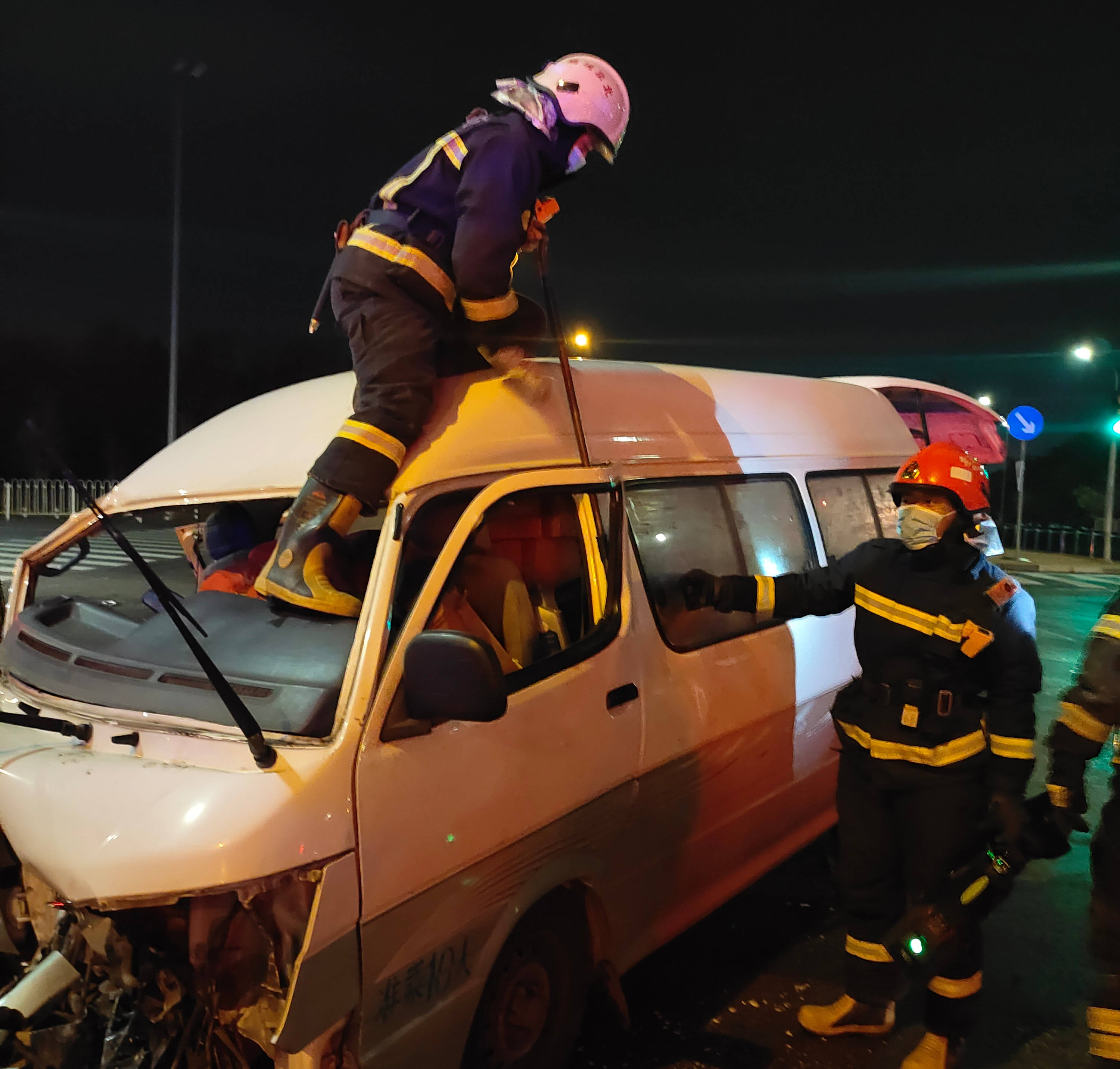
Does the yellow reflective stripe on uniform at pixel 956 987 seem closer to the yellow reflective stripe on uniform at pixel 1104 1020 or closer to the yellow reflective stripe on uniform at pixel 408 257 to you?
the yellow reflective stripe on uniform at pixel 1104 1020

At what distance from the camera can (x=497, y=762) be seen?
2518 mm

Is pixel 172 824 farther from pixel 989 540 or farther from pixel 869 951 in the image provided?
pixel 989 540

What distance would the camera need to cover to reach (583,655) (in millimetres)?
2883

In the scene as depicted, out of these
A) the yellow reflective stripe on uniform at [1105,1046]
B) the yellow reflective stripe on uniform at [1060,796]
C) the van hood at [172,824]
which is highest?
the van hood at [172,824]

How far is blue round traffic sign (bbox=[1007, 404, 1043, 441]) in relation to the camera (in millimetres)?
14562

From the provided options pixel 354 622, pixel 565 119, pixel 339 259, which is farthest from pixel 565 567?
pixel 565 119

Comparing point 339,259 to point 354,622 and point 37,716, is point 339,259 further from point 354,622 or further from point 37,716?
point 37,716

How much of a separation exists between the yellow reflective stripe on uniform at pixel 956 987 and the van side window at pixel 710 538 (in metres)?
1.35

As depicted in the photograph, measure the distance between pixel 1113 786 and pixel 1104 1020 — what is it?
65cm

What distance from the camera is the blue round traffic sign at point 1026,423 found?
47.8 feet

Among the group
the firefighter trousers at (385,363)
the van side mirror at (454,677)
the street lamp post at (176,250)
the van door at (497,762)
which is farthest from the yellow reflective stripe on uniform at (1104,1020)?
the street lamp post at (176,250)

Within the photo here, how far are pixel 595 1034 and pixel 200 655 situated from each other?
2125 mm

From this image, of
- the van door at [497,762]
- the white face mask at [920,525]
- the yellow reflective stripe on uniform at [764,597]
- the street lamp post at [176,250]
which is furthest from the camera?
the street lamp post at [176,250]

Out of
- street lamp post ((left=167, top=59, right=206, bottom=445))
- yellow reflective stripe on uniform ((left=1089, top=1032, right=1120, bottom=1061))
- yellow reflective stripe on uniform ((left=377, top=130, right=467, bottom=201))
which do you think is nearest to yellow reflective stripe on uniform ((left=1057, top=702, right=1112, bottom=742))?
yellow reflective stripe on uniform ((left=1089, top=1032, right=1120, bottom=1061))
